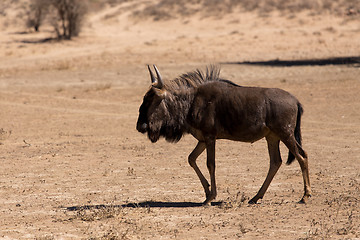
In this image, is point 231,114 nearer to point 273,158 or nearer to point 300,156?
point 273,158

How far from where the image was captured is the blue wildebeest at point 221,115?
27.6 ft

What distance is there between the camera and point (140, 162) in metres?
11.7

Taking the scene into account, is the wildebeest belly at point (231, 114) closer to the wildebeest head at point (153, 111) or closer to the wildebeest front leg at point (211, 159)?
the wildebeest front leg at point (211, 159)

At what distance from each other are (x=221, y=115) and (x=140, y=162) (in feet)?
11.6

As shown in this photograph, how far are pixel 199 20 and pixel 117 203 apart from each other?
43.7m

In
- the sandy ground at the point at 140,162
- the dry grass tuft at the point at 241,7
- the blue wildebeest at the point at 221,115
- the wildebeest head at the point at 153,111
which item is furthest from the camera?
the dry grass tuft at the point at 241,7

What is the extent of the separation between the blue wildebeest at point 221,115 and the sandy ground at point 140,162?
0.78m

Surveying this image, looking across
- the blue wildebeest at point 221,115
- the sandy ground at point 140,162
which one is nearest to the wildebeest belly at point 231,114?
the blue wildebeest at point 221,115

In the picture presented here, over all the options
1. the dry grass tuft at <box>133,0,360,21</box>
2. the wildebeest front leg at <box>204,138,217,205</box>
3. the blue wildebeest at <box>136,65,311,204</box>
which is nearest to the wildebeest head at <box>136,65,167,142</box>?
the blue wildebeest at <box>136,65,311,204</box>

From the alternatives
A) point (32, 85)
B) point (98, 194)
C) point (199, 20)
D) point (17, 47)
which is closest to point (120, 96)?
point (32, 85)

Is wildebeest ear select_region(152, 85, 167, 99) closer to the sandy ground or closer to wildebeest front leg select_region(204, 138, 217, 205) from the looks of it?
wildebeest front leg select_region(204, 138, 217, 205)

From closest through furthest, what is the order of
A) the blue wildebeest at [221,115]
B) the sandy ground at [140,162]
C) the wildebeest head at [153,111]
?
1. the sandy ground at [140,162]
2. the blue wildebeest at [221,115]
3. the wildebeest head at [153,111]

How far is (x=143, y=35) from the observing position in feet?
147

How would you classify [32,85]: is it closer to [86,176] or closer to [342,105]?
[342,105]
